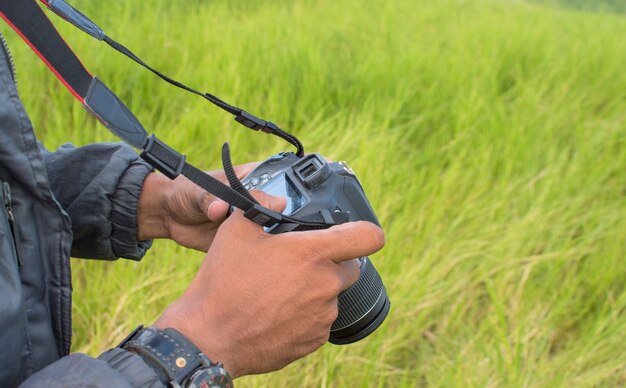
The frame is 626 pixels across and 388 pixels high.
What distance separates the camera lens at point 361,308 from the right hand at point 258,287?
0.42 feet

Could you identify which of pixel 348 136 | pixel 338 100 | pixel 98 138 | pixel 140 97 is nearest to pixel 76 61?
pixel 98 138

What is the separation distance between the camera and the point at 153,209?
0.98 meters

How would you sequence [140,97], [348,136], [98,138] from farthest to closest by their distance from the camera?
[140,97], [348,136], [98,138]

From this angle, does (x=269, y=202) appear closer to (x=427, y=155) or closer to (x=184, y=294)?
(x=184, y=294)

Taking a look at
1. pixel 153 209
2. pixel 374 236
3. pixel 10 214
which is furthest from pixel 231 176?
pixel 153 209

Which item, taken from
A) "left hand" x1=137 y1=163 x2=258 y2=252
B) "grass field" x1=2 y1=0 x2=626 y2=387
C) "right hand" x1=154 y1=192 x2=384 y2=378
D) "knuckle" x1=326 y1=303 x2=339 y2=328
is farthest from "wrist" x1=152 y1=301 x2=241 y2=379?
"grass field" x1=2 y1=0 x2=626 y2=387

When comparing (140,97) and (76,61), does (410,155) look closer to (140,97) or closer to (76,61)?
(140,97)

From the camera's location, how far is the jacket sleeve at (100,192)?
3.13 feet

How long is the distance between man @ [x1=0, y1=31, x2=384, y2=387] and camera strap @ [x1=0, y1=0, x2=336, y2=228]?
0.11 ft

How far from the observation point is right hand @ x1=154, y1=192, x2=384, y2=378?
2.16 ft

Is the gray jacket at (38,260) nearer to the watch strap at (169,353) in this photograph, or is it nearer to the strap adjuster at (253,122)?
the watch strap at (169,353)

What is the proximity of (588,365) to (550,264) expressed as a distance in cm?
28

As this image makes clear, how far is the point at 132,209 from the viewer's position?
37.8 inches

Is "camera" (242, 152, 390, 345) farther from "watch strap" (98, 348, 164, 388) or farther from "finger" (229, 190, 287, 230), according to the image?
"watch strap" (98, 348, 164, 388)
